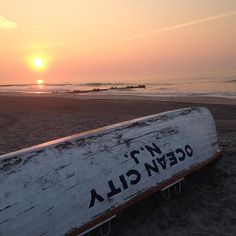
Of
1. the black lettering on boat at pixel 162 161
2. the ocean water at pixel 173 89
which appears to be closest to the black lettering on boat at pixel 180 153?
the black lettering on boat at pixel 162 161

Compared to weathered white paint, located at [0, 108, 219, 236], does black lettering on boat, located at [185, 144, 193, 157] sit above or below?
below

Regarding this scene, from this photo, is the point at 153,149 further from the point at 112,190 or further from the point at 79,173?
the point at 79,173

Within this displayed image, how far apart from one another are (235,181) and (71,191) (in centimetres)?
417

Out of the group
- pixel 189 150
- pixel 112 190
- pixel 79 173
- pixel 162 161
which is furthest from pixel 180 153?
pixel 79 173

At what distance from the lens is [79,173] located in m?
5.09

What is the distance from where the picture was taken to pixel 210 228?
5.62 m

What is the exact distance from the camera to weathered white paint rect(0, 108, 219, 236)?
441cm

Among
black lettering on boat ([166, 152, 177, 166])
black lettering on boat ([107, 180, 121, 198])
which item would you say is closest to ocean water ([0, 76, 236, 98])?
black lettering on boat ([166, 152, 177, 166])

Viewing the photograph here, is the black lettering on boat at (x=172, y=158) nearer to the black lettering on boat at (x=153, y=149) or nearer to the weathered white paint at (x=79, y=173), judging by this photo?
the weathered white paint at (x=79, y=173)

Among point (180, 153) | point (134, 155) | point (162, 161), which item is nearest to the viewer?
point (134, 155)

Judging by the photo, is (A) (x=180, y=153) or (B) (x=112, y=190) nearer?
(B) (x=112, y=190)

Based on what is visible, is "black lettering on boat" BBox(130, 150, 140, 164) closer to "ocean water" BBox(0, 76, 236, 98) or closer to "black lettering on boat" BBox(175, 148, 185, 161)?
"black lettering on boat" BBox(175, 148, 185, 161)

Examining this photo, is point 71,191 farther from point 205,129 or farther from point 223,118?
point 223,118

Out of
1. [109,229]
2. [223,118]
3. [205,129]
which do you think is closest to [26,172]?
[109,229]
